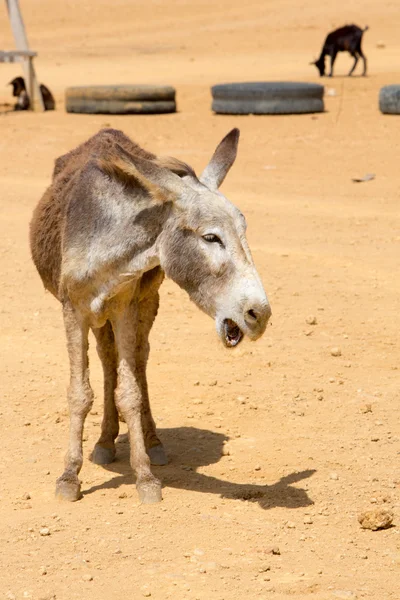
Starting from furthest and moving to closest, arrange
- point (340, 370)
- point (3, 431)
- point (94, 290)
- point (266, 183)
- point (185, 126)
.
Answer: point (185, 126)
point (266, 183)
point (340, 370)
point (3, 431)
point (94, 290)

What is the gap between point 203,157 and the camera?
1533 cm

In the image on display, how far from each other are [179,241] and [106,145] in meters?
0.89

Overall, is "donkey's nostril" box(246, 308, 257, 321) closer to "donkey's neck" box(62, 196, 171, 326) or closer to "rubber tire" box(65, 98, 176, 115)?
"donkey's neck" box(62, 196, 171, 326)

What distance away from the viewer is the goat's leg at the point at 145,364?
6.27 m

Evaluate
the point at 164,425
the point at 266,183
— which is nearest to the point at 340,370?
the point at 164,425

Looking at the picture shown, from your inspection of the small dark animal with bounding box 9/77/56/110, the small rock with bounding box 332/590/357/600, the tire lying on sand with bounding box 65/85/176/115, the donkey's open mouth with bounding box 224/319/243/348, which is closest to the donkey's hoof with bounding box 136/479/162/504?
the donkey's open mouth with bounding box 224/319/243/348

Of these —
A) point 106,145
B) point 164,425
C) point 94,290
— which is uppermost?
point 106,145

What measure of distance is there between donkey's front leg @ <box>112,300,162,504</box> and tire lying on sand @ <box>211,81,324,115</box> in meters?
12.9

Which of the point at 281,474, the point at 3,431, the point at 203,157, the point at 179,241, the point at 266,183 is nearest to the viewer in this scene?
the point at 179,241

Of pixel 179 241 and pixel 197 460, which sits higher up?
A: pixel 179 241

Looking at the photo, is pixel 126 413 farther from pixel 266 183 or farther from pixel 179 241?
pixel 266 183

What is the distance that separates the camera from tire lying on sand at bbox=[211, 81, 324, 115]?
1830cm

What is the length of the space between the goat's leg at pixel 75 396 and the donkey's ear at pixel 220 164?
3.42 ft

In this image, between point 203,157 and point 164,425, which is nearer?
point 164,425
